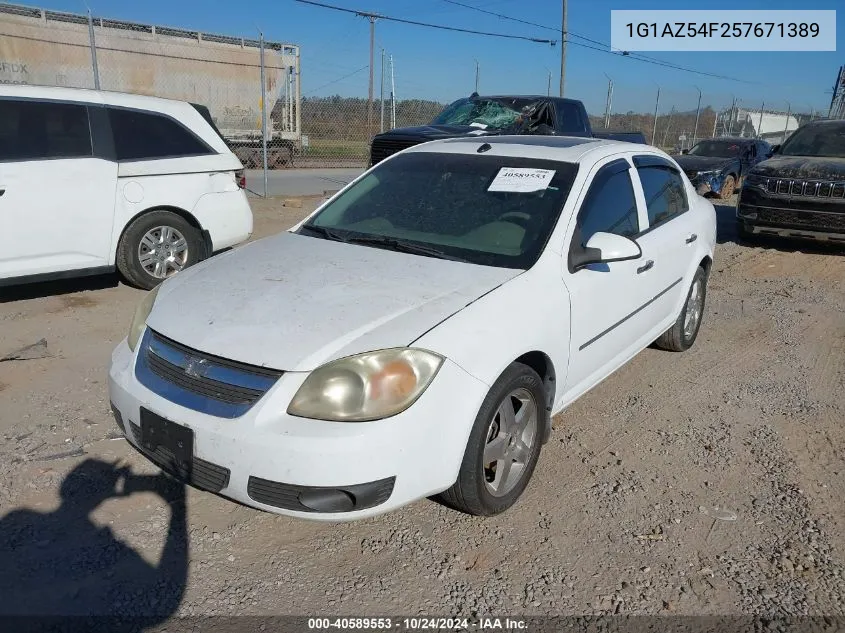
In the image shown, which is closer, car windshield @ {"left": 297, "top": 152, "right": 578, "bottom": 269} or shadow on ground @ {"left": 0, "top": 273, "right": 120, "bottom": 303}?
car windshield @ {"left": 297, "top": 152, "right": 578, "bottom": 269}

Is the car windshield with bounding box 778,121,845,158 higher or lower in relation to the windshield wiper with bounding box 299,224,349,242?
higher

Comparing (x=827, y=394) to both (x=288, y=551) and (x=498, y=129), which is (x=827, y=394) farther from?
(x=498, y=129)

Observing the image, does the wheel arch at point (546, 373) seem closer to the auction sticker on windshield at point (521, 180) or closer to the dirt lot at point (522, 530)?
the dirt lot at point (522, 530)

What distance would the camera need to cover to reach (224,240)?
22.2 ft

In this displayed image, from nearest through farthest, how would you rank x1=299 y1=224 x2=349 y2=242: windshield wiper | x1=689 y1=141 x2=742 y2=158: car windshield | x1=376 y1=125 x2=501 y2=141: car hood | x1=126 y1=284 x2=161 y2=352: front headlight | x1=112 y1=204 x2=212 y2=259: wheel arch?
1. x1=126 y1=284 x2=161 y2=352: front headlight
2. x1=299 y1=224 x2=349 y2=242: windshield wiper
3. x1=112 y1=204 x2=212 y2=259: wheel arch
4. x1=376 y1=125 x2=501 y2=141: car hood
5. x1=689 y1=141 x2=742 y2=158: car windshield

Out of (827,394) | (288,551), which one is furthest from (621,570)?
(827,394)

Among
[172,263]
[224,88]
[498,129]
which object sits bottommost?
[172,263]

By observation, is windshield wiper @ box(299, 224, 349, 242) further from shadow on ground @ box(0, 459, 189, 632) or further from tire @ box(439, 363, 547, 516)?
shadow on ground @ box(0, 459, 189, 632)

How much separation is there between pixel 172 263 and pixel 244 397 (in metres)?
4.41

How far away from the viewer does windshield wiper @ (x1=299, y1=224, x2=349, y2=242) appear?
3.67 metres

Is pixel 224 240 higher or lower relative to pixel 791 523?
higher

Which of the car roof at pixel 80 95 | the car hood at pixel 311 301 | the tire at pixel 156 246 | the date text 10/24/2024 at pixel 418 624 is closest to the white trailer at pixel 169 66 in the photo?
the car roof at pixel 80 95

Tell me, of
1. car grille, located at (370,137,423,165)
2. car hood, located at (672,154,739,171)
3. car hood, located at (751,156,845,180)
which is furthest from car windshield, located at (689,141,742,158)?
car grille, located at (370,137,423,165)

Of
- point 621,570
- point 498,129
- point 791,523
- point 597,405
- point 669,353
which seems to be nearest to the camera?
point 621,570
